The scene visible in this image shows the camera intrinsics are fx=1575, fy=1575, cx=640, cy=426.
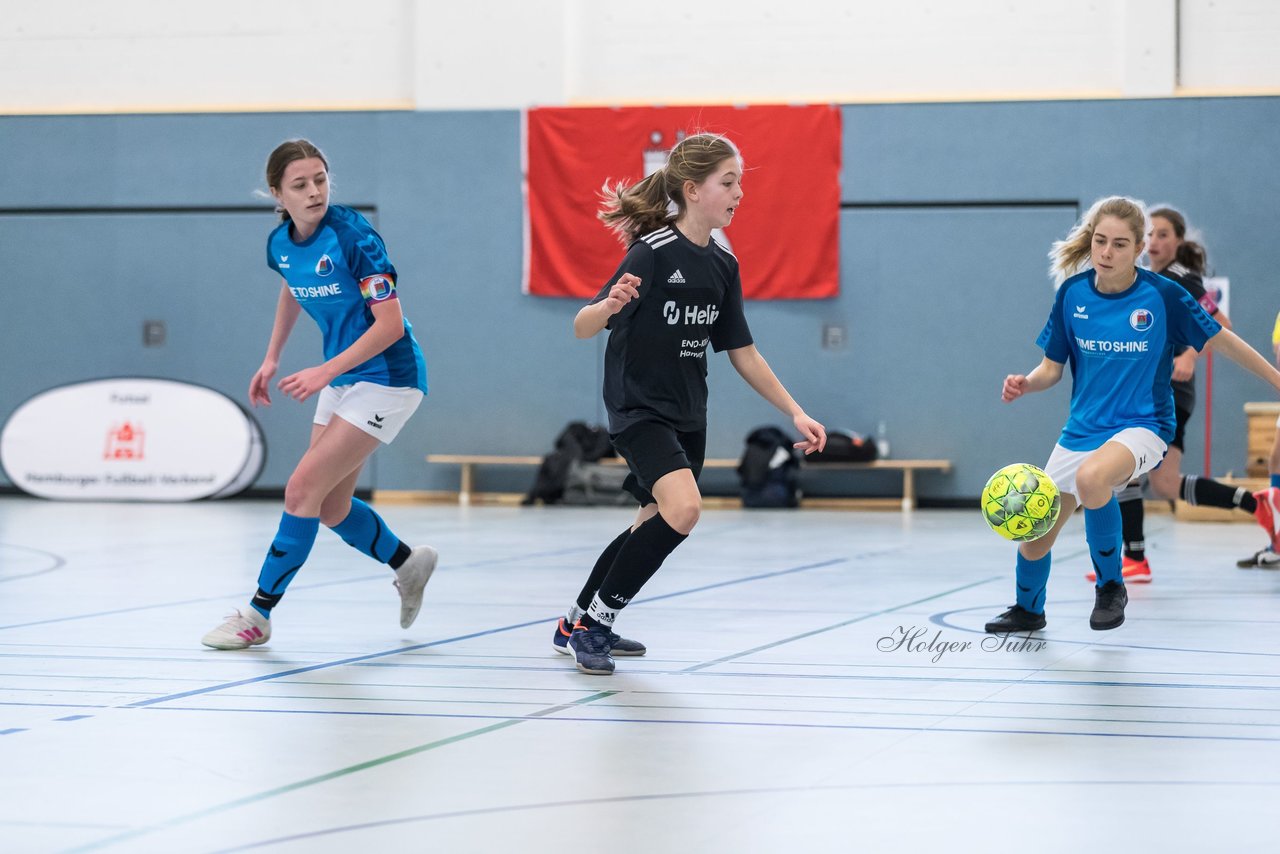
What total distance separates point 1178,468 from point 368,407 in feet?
14.9

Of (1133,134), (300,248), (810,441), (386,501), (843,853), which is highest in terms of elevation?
(1133,134)

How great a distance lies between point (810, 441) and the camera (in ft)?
15.6

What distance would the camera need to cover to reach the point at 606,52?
593 inches

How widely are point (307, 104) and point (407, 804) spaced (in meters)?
13.3

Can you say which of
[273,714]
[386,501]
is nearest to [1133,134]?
[386,501]

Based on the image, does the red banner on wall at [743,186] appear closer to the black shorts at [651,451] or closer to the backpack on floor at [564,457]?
the backpack on floor at [564,457]

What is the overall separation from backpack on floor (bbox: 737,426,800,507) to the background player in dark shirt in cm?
590

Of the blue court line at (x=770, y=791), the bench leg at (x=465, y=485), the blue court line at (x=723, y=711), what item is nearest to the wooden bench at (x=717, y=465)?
the bench leg at (x=465, y=485)

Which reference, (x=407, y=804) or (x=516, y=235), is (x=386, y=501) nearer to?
(x=516, y=235)

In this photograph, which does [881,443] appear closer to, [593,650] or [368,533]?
[368,533]

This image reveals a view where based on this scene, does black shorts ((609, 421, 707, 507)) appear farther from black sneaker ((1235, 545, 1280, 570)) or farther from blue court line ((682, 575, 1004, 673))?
black sneaker ((1235, 545, 1280, 570))

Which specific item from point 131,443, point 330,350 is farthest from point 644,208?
point 131,443

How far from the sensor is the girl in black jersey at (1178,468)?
7594 mm

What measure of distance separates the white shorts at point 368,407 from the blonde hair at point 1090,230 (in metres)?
2.36
